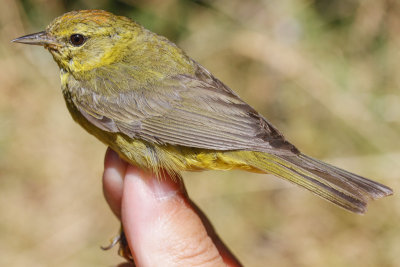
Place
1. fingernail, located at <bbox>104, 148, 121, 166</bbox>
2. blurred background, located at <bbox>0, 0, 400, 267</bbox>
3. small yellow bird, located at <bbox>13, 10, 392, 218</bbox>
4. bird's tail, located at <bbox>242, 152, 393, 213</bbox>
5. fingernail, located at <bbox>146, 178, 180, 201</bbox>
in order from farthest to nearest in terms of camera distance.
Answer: blurred background, located at <bbox>0, 0, 400, 267</bbox> → fingernail, located at <bbox>104, 148, 121, 166</bbox> → fingernail, located at <bbox>146, 178, 180, 201</bbox> → small yellow bird, located at <bbox>13, 10, 392, 218</bbox> → bird's tail, located at <bbox>242, 152, 393, 213</bbox>

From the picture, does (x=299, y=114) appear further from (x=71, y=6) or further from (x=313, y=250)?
(x=71, y=6)

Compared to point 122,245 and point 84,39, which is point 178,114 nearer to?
point 84,39

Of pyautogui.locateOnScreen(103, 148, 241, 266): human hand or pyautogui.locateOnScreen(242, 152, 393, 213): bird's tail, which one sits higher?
pyautogui.locateOnScreen(242, 152, 393, 213): bird's tail

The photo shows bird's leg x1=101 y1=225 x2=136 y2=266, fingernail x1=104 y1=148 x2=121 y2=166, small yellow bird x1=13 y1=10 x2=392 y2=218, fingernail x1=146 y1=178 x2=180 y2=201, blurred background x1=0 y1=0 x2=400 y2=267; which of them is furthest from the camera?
blurred background x1=0 y1=0 x2=400 y2=267

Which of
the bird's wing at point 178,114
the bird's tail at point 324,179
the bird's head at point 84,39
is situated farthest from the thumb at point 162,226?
the bird's head at point 84,39

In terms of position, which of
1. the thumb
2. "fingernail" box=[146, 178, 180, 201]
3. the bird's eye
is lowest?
the thumb

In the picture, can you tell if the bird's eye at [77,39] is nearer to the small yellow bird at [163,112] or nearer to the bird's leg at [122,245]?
the small yellow bird at [163,112]

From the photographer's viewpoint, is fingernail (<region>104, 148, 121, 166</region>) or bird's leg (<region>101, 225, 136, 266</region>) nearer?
fingernail (<region>104, 148, 121, 166</region>)

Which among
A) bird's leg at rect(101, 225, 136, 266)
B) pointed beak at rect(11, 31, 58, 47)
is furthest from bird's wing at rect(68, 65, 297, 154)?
bird's leg at rect(101, 225, 136, 266)

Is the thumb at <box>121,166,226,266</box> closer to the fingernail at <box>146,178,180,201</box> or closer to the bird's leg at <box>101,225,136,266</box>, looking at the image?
the fingernail at <box>146,178,180,201</box>
